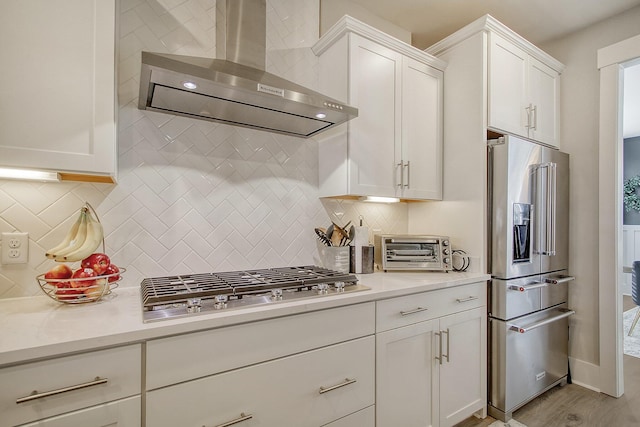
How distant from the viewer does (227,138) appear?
5.77 ft

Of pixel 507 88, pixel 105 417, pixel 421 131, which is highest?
pixel 507 88

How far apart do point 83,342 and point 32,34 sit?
1.04 m

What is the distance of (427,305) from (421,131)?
117 centimetres

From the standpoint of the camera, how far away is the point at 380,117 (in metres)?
1.99

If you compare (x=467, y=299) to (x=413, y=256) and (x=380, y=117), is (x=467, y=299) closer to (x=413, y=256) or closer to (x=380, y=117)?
(x=413, y=256)

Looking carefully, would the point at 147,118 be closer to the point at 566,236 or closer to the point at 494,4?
the point at 494,4

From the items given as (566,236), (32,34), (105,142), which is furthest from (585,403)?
(32,34)

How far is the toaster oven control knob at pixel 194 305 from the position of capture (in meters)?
1.09

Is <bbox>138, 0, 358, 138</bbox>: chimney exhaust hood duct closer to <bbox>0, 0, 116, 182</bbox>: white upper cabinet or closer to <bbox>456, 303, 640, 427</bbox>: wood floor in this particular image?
<bbox>0, 0, 116, 182</bbox>: white upper cabinet

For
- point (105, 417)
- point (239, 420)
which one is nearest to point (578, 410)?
point (239, 420)

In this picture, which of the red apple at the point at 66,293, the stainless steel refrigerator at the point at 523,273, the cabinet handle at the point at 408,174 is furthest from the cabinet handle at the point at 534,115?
the red apple at the point at 66,293

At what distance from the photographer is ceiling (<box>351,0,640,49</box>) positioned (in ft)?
7.36

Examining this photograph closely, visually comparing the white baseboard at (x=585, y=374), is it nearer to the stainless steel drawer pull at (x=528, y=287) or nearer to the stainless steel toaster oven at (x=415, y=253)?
the stainless steel drawer pull at (x=528, y=287)

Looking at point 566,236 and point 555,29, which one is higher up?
point 555,29
